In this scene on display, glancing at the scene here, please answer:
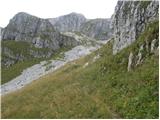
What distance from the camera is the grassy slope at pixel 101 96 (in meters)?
24.5

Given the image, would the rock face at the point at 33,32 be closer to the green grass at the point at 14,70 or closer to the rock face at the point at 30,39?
the rock face at the point at 30,39

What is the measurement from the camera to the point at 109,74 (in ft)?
106

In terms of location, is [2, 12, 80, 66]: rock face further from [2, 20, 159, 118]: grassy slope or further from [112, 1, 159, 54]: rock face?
[2, 20, 159, 118]: grassy slope

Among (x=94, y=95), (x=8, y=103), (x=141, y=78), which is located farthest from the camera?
(x=8, y=103)

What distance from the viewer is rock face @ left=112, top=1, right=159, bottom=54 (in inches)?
1447

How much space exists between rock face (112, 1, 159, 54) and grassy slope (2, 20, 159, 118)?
4085mm

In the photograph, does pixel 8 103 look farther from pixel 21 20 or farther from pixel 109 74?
pixel 21 20

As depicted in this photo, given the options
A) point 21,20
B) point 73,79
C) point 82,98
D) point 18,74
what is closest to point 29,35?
point 21,20

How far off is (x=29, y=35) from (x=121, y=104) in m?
117

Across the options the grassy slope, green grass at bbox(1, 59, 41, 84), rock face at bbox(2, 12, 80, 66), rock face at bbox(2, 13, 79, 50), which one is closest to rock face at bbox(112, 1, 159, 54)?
the grassy slope

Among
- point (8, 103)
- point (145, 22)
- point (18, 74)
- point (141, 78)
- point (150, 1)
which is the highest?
point (150, 1)

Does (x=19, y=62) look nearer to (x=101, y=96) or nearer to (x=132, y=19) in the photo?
(x=132, y=19)

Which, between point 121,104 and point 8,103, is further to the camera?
point 8,103

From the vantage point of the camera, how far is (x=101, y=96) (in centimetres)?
2859
